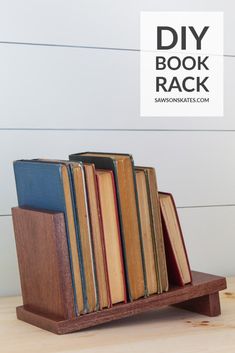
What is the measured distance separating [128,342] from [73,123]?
0.54m

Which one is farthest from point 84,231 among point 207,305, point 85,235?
point 207,305

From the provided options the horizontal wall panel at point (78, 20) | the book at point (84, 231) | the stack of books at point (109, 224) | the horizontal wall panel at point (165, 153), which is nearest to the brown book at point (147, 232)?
the stack of books at point (109, 224)

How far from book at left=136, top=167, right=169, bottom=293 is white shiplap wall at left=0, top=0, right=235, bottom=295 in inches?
12.3

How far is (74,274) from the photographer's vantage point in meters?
1.00

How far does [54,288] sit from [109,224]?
0.14 meters

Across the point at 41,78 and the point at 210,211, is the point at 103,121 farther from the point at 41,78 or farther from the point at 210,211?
the point at 210,211

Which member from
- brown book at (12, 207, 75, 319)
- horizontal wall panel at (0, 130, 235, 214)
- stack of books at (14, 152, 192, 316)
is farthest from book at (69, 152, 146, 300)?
horizontal wall panel at (0, 130, 235, 214)

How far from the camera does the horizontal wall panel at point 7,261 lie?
132cm

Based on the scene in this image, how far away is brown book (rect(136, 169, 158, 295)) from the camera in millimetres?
1071

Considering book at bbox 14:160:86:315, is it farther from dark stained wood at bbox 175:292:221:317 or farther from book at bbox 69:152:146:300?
dark stained wood at bbox 175:292:221:317

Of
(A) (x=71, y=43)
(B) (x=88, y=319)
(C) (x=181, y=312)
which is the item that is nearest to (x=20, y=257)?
(B) (x=88, y=319)

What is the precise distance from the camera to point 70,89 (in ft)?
4.39

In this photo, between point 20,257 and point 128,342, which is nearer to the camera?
point 128,342

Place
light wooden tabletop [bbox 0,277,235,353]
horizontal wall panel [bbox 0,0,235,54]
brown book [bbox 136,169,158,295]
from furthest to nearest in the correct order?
horizontal wall panel [bbox 0,0,235,54]
brown book [bbox 136,169,158,295]
light wooden tabletop [bbox 0,277,235,353]
